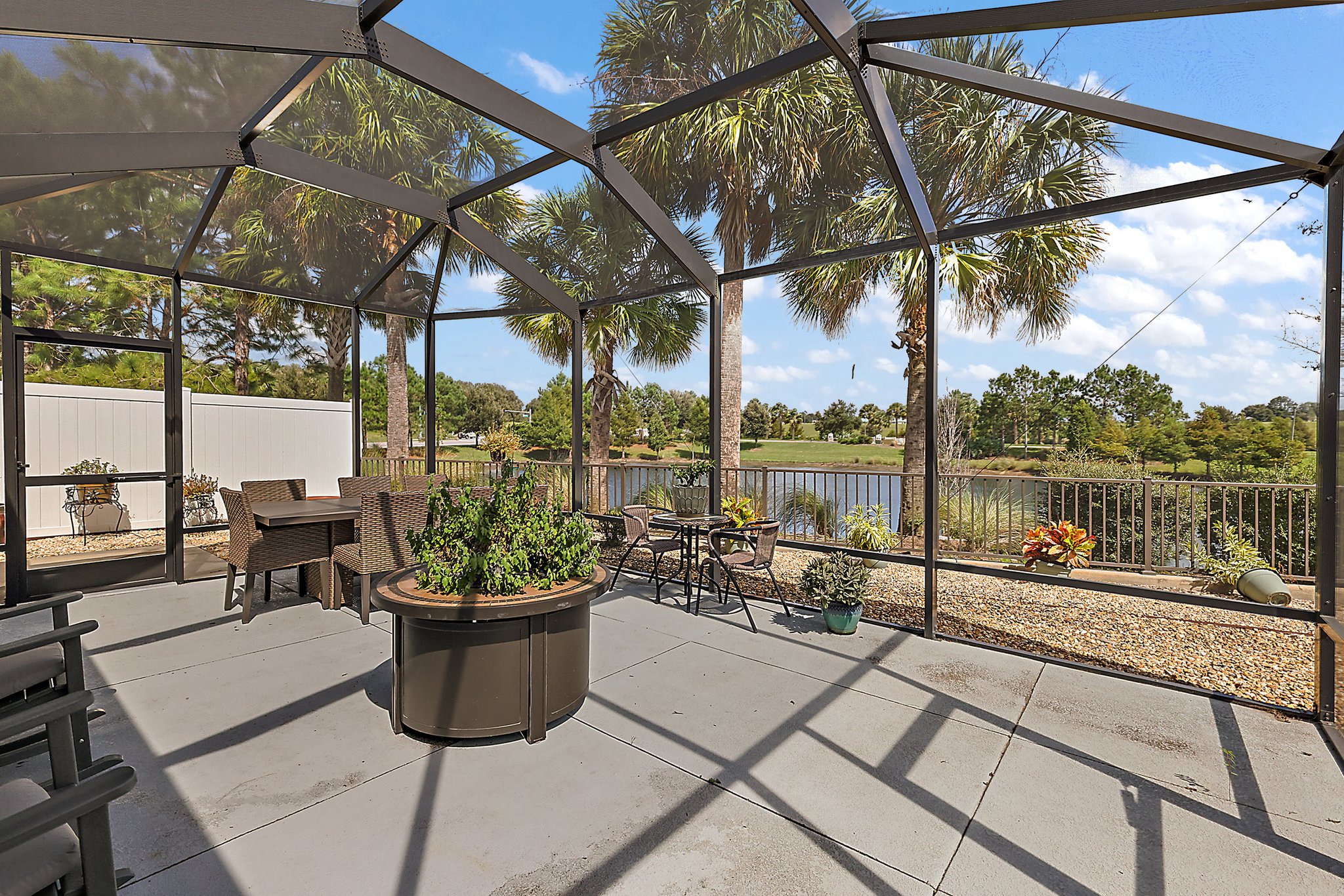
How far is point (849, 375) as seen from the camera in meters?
18.3

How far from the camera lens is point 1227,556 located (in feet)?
15.9

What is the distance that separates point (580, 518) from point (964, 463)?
28.3 feet

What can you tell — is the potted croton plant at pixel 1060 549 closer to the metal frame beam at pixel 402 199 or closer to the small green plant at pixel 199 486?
the metal frame beam at pixel 402 199

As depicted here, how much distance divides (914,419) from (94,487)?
994 centimetres

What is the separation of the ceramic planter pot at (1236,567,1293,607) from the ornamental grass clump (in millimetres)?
4512

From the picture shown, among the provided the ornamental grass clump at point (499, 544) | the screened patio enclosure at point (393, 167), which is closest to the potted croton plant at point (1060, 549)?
the screened patio enclosure at point (393, 167)

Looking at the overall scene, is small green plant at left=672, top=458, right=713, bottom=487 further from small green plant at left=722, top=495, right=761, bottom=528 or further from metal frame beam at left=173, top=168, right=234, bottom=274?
metal frame beam at left=173, top=168, right=234, bottom=274

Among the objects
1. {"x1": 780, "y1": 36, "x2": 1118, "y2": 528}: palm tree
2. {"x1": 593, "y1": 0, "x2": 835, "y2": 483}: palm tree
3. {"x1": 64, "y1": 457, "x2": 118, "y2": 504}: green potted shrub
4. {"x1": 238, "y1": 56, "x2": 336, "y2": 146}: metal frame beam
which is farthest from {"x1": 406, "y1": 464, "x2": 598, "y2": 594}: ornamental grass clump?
{"x1": 64, "y1": 457, "x2": 118, "y2": 504}: green potted shrub

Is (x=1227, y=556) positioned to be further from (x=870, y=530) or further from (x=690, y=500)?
(x=690, y=500)

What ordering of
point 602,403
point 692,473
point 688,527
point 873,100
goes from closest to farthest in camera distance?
point 873,100 < point 688,527 < point 692,473 < point 602,403

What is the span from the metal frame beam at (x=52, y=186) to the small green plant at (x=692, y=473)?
4.03 metres

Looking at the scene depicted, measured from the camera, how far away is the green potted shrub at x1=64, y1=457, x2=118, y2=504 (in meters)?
6.38

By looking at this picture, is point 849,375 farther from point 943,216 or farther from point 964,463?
point 943,216

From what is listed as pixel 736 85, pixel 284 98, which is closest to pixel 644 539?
pixel 736 85
